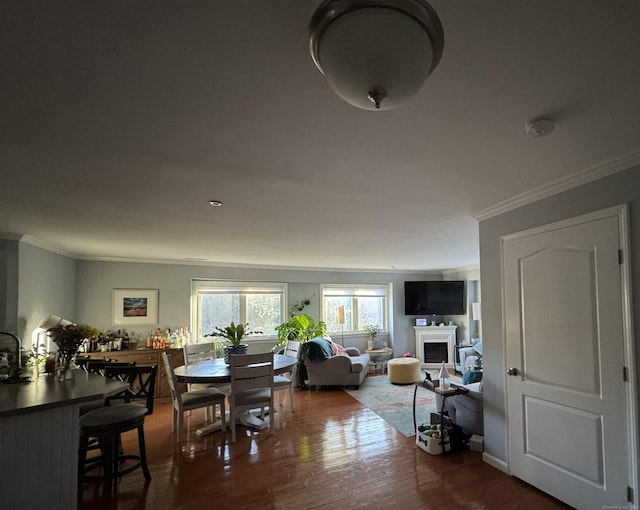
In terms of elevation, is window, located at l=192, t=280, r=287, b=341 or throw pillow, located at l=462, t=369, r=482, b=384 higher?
window, located at l=192, t=280, r=287, b=341

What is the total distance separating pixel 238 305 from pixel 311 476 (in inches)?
176

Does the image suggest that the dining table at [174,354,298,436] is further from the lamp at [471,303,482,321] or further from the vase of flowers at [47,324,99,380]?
the lamp at [471,303,482,321]

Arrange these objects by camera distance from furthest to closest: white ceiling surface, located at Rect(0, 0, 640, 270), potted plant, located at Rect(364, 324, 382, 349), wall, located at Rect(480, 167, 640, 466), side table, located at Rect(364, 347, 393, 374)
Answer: potted plant, located at Rect(364, 324, 382, 349)
side table, located at Rect(364, 347, 393, 374)
wall, located at Rect(480, 167, 640, 466)
white ceiling surface, located at Rect(0, 0, 640, 270)

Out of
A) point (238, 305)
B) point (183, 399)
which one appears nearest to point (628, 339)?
point (183, 399)

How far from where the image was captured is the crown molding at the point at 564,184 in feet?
7.05

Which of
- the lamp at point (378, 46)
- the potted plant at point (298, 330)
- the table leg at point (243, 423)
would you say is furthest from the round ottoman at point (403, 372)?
the lamp at point (378, 46)

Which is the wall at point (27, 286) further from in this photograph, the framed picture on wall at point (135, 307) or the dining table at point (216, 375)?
the dining table at point (216, 375)

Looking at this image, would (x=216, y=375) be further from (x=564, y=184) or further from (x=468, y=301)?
(x=468, y=301)

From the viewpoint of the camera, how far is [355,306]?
27.2 feet

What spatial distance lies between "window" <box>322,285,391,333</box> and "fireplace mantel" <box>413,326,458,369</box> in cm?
83

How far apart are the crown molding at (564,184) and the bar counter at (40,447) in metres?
3.35

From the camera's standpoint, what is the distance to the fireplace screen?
8289 millimetres

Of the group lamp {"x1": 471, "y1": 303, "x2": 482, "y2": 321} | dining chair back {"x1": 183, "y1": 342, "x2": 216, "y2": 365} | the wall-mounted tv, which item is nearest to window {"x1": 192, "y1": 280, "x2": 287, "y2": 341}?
dining chair back {"x1": 183, "y1": 342, "x2": 216, "y2": 365}

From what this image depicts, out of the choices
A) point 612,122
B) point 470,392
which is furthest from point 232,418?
point 612,122
